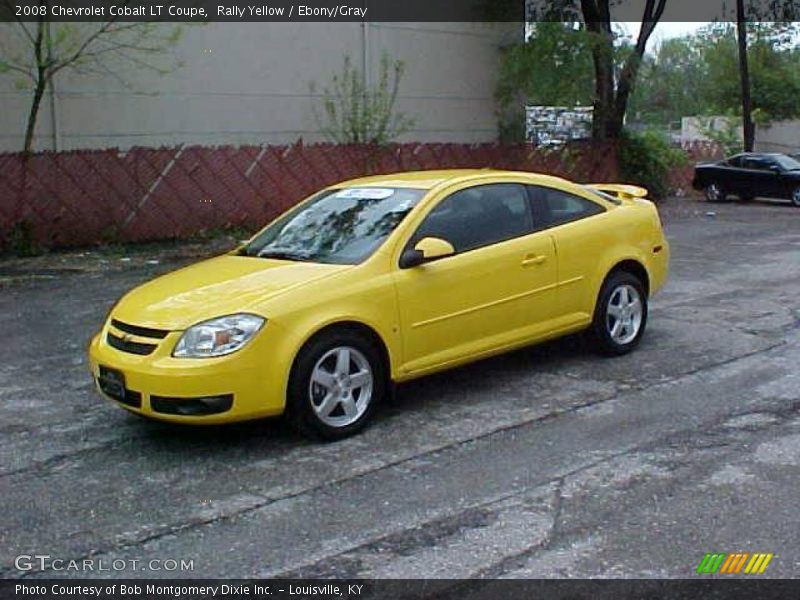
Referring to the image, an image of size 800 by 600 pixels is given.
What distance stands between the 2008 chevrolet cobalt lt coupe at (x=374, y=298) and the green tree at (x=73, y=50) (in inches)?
343

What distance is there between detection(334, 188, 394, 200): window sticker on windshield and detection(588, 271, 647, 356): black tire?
72.2 inches

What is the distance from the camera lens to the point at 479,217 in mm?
6980

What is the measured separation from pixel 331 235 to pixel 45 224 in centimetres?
925

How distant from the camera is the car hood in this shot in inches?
225

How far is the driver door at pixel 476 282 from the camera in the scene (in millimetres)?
6383

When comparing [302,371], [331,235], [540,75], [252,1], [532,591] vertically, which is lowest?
[532,591]

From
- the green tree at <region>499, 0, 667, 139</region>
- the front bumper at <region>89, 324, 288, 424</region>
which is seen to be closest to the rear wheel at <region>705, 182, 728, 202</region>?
the green tree at <region>499, 0, 667, 139</region>

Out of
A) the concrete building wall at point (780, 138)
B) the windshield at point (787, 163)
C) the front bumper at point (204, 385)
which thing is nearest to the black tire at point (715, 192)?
the windshield at point (787, 163)

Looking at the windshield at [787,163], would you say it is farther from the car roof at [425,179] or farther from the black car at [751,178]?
the car roof at [425,179]

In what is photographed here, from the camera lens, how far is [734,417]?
634cm

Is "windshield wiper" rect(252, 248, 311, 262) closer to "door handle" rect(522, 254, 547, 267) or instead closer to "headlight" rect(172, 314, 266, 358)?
"headlight" rect(172, 314, 266, 358)

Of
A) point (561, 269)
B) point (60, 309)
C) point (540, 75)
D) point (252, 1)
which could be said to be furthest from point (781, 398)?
point (540, 75)

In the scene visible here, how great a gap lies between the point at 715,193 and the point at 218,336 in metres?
22.2

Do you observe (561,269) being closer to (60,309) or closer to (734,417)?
(734,417)
